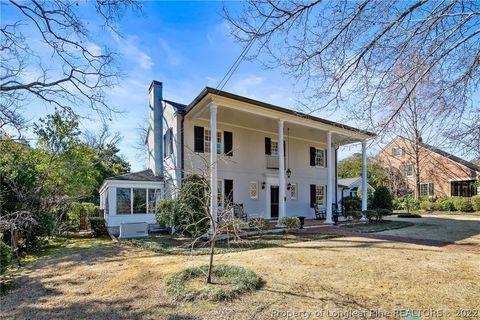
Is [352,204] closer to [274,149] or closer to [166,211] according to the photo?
[274,149]

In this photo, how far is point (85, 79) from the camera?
1190cm

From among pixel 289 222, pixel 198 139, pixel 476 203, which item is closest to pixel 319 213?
pixel 289 222

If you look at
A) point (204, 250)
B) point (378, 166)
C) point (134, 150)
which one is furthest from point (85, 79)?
point (378, 166)

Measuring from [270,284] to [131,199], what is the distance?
983cm

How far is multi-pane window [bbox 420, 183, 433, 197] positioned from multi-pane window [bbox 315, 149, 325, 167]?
20.2 m

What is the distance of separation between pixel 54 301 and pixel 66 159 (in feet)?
45.5

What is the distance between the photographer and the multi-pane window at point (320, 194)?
18562 millimetres

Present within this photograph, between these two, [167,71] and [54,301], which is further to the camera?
[167,71]

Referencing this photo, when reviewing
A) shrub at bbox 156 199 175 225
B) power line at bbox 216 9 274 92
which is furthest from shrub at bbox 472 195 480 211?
shrub at bbox 156 199 175 225

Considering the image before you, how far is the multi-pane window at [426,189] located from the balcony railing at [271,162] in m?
24.7

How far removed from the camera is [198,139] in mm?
13773

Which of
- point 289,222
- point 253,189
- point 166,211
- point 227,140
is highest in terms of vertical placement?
point 227,140

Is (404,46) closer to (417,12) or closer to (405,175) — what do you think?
(417,12)

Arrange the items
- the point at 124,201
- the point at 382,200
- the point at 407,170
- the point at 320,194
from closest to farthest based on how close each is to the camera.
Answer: the point at 124,201
the point at 382,200
the point at 320,194
the point at 407,170
